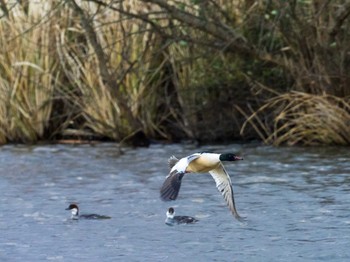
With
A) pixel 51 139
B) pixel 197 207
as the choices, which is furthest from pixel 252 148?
pixel 197 207

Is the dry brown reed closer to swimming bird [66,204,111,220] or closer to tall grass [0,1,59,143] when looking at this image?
tall grass [0,1,59,143]

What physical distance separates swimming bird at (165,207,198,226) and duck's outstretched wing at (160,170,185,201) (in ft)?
3.34

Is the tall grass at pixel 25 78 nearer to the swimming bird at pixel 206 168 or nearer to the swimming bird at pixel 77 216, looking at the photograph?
the swimming bird at pixel 77 216

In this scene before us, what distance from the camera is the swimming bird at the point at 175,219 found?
34.1 ft

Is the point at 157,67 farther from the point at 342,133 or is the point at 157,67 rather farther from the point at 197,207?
the point at 197,207

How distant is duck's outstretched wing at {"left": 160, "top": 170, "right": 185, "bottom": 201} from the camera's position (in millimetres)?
8930

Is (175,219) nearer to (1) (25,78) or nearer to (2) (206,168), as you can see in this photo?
(2) (206,168)

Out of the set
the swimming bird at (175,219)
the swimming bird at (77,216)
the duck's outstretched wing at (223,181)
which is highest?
the duck's outstretched wing at (223,181)

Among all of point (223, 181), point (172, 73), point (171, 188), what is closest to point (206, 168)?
point (223, 181)

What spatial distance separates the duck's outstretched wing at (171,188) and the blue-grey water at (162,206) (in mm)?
456

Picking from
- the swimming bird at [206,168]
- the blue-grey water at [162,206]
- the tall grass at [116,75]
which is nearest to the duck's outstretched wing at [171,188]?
the swimming bird at [206,168]

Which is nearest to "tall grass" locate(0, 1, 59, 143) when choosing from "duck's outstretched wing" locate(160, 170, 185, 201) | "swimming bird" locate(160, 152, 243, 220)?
"swimming bird" locate(160, 152, 243, 220)

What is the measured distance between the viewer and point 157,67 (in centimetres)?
1725

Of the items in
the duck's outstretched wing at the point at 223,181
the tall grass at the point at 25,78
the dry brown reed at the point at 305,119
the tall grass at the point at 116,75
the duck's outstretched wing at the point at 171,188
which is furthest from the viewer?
the tall grass at the point at 25,78
